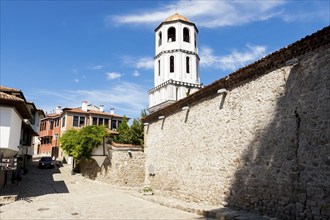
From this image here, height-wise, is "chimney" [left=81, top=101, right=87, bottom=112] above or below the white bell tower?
below

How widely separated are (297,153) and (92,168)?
20.4 m

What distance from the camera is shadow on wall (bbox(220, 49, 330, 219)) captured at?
298 inches

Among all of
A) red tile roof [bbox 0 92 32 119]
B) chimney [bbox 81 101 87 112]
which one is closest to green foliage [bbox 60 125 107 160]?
red tile roof [bbox 0 92 32 119]

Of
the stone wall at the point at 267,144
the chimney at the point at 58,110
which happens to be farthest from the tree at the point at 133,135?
the chimney at the point at 58,110

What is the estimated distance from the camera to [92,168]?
25.5 meters

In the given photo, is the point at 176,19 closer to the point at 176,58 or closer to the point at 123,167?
the point at 176,58

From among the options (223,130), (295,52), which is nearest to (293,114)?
(295,52)

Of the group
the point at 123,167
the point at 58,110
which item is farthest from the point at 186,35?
the point at 58,110

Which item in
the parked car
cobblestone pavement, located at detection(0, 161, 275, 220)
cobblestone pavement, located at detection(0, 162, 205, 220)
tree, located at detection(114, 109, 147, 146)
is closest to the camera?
cobblestone pavement, located at detection(0, 161, 275, 220)

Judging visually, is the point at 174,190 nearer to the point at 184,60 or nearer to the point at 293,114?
the point at 293,114

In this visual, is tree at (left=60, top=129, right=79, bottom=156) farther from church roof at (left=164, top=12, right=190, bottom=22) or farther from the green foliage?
church roof at (left=164, top=12, right=190, bottom=22)

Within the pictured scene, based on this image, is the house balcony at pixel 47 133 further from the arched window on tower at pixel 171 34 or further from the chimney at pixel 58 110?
the arched window on tower at pixel 171 34

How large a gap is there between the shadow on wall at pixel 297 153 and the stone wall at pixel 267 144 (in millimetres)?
25

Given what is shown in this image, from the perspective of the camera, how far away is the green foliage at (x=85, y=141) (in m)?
24.1
